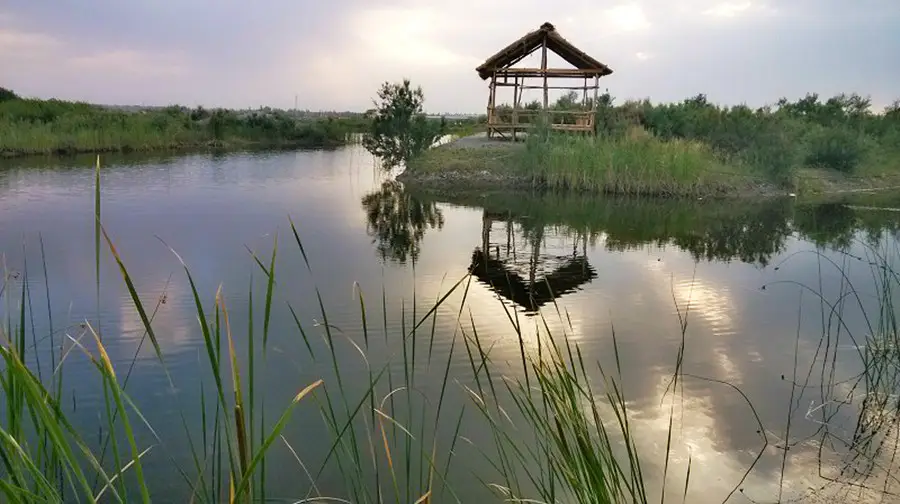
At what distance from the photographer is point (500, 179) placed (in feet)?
47.2

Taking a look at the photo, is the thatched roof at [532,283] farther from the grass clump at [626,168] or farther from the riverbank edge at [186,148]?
Result: the riverbank edge at [186,148]

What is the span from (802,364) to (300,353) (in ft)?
11.3

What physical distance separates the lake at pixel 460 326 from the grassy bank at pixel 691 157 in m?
1.79

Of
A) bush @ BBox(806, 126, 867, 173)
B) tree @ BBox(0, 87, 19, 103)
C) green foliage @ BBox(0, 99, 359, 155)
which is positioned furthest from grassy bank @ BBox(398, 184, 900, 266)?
tree @ BBox(0, 87, 19, 103)

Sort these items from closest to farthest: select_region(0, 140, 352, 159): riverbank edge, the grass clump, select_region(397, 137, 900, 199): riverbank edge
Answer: the grass clump → select_region(397, 137, 900, 199): riverbank edge → select_region(0, 140, 352, 159): riverbank edge

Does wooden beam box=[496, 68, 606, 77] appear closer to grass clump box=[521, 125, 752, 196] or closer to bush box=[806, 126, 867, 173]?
grass clump box=[521, 125, 752, 196]

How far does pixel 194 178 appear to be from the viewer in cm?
1450

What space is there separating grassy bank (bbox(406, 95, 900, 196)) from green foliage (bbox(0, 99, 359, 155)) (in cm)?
1149

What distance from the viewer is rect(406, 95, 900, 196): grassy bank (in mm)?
13203

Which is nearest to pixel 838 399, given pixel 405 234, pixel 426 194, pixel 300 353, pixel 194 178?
pixel 300 353

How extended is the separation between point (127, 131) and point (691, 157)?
18.4 metres

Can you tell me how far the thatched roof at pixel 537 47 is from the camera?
15.9 metres

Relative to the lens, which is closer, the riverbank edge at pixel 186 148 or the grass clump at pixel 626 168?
the grass clump at pixel 626 168

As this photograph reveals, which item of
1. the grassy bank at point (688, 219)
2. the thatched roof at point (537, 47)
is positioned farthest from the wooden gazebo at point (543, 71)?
the grassy bank at point (688, 219)
